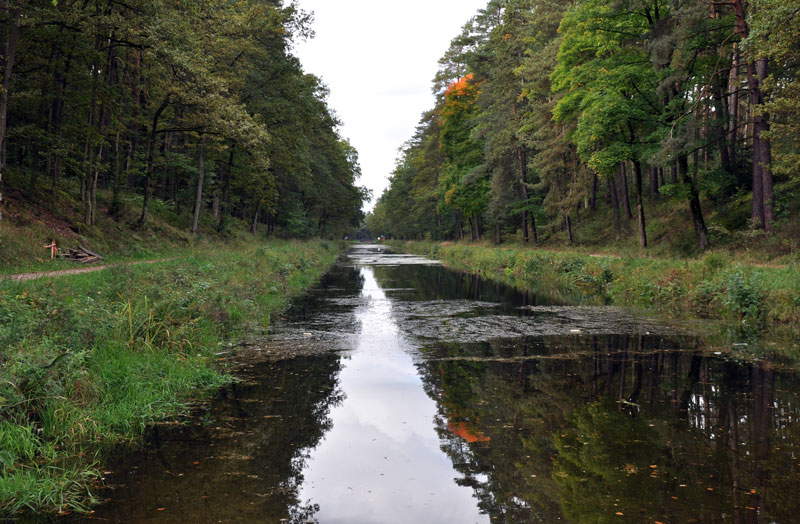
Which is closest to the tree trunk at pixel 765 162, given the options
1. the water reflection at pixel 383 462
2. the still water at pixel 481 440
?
the still water at pixel 481 440

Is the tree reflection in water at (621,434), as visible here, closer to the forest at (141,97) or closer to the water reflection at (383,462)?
the water reflection at (383,462)

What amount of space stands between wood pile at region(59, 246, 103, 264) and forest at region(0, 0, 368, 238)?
6.57 ft

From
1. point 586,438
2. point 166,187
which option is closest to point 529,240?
point 166,187

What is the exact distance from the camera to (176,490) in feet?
14.5

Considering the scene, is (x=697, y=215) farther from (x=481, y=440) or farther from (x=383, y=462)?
(x=383, y=462)

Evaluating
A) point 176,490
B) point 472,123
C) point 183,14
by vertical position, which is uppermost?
point 472,123

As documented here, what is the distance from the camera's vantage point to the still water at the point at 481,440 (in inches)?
164

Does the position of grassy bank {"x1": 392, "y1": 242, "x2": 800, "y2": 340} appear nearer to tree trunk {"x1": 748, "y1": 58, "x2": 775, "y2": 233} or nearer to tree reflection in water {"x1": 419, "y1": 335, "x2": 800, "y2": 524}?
tree trunk {"x1": 748, "y1": 58, "x2": 775, "y2": 233}

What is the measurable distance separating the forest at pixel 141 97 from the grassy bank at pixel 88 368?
678 centimetres

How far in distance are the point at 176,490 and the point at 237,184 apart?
3391 cm

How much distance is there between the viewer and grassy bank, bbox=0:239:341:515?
4570 millimetres

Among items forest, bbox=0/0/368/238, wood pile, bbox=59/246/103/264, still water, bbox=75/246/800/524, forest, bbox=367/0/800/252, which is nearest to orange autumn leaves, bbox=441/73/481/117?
forest, bbox=367/0/800/252

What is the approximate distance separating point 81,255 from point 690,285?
19.1 m

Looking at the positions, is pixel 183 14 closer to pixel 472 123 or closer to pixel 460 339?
pixel 460 339
